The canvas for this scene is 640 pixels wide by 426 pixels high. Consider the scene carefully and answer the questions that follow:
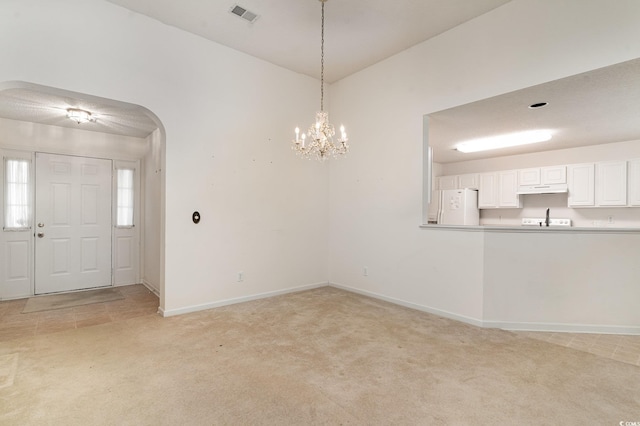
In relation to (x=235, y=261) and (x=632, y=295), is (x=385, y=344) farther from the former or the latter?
(x=632, y=295)

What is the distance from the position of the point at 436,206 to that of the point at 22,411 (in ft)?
25.1

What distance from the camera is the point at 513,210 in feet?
22.7

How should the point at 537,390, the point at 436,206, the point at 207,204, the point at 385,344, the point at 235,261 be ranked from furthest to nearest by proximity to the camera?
1. the point at 436,206
2. the point at 235,261
3. the point at 207,204
4. the point at 385,344
5. the point at 537,390

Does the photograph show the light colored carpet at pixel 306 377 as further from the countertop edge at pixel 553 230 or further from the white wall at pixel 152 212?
the white wall at pixel 152 212

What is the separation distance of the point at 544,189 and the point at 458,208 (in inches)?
63.6

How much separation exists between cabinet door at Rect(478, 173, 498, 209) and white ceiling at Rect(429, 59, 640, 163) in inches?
39.8

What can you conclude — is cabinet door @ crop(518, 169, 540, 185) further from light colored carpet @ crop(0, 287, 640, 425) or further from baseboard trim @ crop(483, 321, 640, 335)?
light colored carpet @ crop(0, 287, 640, 425)

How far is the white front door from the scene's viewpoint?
5.02 m

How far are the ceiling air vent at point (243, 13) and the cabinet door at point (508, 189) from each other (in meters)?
5.95

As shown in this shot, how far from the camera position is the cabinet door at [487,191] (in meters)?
6.89

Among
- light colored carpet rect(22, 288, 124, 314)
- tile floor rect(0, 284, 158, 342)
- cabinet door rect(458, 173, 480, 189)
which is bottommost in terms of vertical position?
light colored carpet rect(22, 288, 124, 314)

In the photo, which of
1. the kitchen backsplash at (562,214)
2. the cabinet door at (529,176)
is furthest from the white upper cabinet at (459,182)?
the cabinet door at (529,176)

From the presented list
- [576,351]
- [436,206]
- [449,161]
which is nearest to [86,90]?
[576,351]

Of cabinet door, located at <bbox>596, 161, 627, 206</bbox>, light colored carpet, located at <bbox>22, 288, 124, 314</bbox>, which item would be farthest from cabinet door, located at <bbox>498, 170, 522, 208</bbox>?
light colored carpet, located at <bbox>22, 288, 124, 314</bbox>
